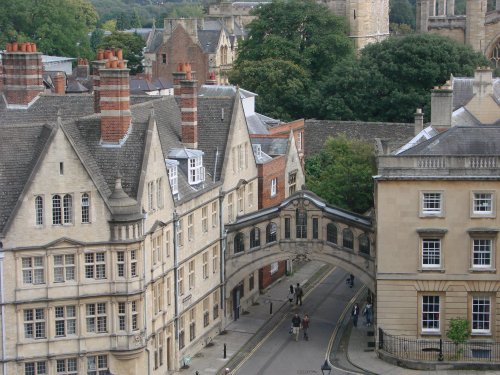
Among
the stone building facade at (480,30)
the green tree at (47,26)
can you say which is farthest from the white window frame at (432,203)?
the green tree at (47,26)

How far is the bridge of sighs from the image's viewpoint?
2201 inches

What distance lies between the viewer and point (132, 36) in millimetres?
147375

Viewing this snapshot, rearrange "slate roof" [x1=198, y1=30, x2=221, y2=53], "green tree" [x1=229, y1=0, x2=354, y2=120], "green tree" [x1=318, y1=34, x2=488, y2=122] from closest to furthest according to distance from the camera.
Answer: "green tree" [x1=318, y1=34, x2=488, y2=122], "green tree" [x1=229, y1=0, x2=354, y2=120], "slate roof" [x1=198, y1=30, x2=221, y2=53]

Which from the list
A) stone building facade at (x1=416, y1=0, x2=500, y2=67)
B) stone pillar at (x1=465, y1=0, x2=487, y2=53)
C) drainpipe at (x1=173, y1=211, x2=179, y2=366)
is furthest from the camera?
stone building facade at (x1=416, y1=0, x2=500, y2=67)

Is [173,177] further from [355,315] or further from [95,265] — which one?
[355,315]

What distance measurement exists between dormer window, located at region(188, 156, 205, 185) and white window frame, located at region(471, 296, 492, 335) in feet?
43.7

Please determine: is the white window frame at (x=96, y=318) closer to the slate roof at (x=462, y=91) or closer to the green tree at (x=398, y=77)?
the slate roof at (x=462, y=91)

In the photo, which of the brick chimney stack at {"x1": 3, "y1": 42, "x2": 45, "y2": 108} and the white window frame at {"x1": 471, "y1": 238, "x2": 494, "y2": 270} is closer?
the white window frame at {"x1": 471, "y1": 238, "x2": 494, "y2": 270}

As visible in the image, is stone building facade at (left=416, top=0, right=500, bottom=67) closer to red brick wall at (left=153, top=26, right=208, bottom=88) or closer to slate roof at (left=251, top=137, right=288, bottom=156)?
red brick wall at (left=153, top=26, right=208, bottom=88)

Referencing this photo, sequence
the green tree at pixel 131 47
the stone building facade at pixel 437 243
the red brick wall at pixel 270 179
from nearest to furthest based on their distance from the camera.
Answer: the stone building facade at pixel 437 243
the red brick wall at pixel 270 179
the green tree at pixel 131 47

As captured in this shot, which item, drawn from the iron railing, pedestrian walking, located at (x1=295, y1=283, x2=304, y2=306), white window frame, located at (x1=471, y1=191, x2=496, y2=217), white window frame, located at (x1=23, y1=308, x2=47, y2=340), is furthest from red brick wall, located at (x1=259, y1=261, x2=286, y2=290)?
white window frame, located at (x1=23, y1=308, x2=47, y2=340)

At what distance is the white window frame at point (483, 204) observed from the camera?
2023 inches

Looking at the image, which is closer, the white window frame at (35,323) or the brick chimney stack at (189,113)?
the white window frame at (35,323)

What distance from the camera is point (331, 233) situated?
56.9 m
